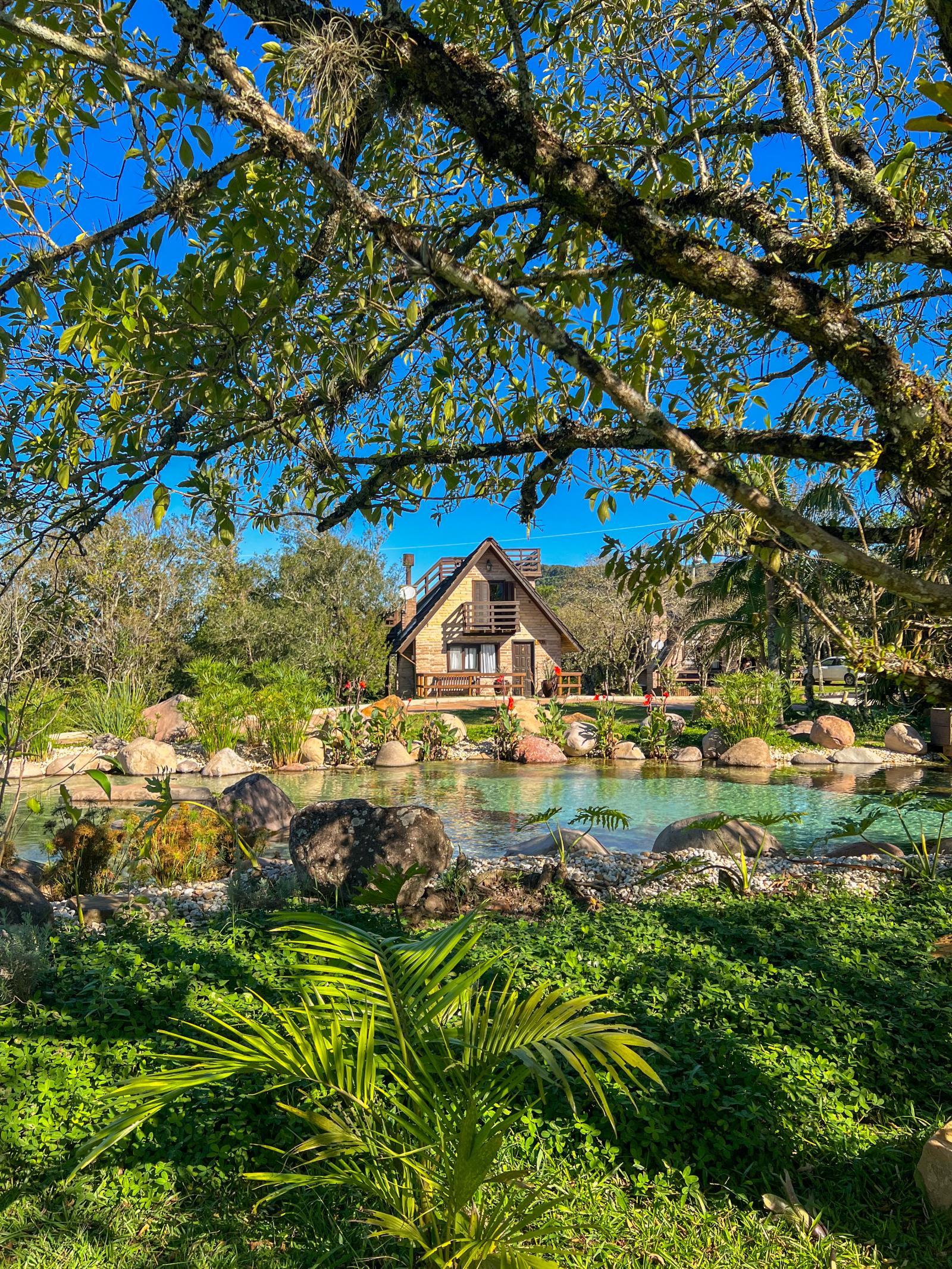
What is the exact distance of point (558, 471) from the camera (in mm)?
3689

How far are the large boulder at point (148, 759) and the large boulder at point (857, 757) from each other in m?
14.0

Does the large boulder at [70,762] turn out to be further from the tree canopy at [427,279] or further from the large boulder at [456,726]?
the tree canopy at [427,279]

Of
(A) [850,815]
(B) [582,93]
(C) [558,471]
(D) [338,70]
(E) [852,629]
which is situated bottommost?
(A) [850,815]

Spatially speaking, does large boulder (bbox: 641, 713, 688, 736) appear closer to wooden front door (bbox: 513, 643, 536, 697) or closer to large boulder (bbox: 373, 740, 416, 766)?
large boulder (bbox: 373, 740, 416, 766)

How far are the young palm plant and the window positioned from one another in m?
34.9

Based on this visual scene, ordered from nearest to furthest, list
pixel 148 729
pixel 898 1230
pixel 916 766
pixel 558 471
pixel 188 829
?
pixel 898 1230 < pixel 558 471 < pixel 188 829 < pixel 916 766 < pixel 148 729

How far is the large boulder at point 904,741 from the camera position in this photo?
18422 millimetres

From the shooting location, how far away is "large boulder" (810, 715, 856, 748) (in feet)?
62.3

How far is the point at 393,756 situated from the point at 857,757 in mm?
10226

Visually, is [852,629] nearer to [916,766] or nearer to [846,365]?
[846,365]

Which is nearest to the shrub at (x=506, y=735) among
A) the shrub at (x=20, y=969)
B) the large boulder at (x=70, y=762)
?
the large boulder at (x=70, y=762)

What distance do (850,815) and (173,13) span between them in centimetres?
1175

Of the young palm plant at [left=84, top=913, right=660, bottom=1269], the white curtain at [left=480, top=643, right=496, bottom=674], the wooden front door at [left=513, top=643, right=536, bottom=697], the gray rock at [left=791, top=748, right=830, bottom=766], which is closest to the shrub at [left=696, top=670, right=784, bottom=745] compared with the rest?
the gray rock at [left=791, top=748, right=830, bottom=766]

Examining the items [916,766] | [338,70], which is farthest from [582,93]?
[916,766]
